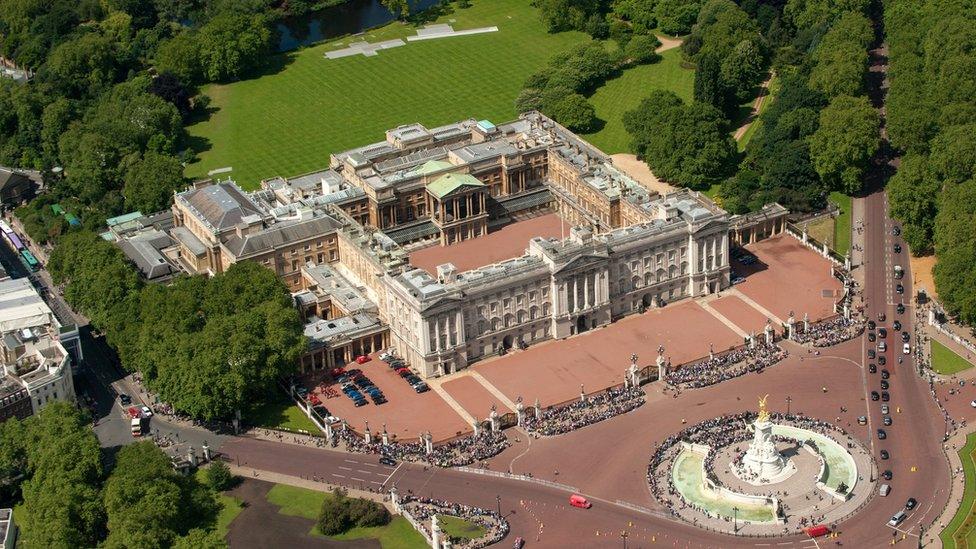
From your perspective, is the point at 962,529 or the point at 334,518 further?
the point at 334,518

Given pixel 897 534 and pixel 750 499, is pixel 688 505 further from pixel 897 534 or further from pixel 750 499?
pixel 897 534

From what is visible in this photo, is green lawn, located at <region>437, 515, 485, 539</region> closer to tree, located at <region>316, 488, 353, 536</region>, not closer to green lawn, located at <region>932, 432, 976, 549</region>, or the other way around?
tree, located at <region>316, 488, 353, 536</region>

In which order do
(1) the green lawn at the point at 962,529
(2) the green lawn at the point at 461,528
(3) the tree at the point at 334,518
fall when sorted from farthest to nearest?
(3) the tree at the point at 334,518
(2) the green lawn at the point at 461,528
(1) the green lawn at the point at 962,529

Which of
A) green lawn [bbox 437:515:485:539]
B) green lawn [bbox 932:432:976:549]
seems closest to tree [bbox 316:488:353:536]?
green lawn [bbox 437:515:485:539]

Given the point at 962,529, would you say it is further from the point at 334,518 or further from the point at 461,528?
the point at 334,518

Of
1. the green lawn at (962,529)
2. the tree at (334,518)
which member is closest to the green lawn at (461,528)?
the tree at (334,518)

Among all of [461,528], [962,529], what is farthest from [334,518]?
[962,529]

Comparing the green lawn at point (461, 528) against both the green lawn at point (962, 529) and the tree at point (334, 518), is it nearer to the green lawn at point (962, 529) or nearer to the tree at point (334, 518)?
the tree at point (334, 518)

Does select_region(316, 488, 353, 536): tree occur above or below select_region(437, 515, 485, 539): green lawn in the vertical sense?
above

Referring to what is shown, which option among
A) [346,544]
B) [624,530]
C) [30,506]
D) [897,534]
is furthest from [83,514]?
[897,534]
